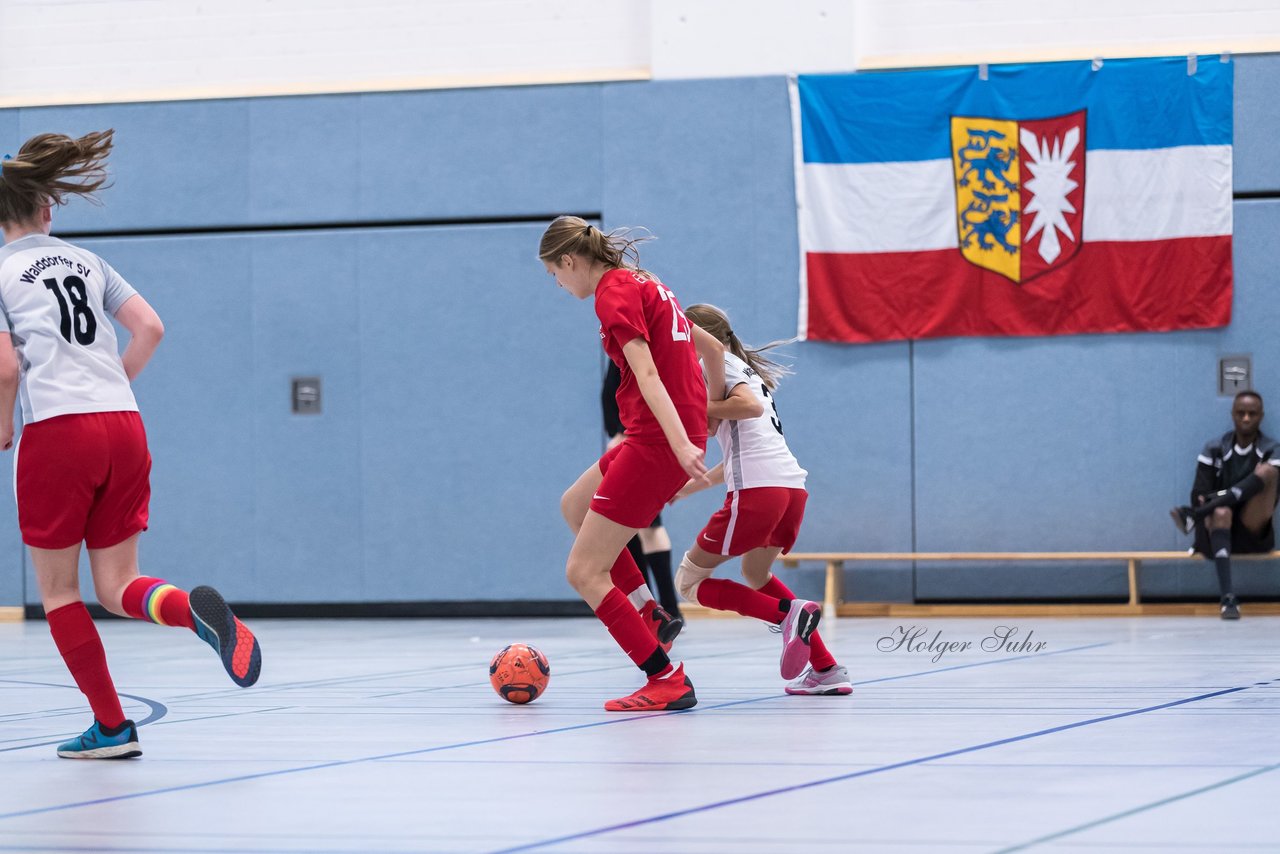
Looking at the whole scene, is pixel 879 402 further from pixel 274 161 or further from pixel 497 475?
pixel 274 161

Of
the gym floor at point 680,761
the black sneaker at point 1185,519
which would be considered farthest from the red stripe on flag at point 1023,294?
the gym floor at point 680,761

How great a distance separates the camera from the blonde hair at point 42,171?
14.4ft

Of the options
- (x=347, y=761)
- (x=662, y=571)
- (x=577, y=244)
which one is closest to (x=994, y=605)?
(x=662, y=571)

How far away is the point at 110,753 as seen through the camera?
4379 mm

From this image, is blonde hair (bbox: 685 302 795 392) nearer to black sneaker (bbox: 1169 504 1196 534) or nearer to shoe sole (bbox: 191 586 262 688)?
shoe sole (bbox: 191 586 262 688)

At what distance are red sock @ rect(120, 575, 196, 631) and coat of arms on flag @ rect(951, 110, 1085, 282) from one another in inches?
344

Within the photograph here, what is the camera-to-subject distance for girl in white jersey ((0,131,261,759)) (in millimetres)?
4246

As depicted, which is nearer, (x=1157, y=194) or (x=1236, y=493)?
(x=1236, y=493)

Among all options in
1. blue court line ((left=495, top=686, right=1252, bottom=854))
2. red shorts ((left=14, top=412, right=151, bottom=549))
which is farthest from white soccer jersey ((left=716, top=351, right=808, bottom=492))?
red shorts ((left=14, top=412, right=151, bottom=549))

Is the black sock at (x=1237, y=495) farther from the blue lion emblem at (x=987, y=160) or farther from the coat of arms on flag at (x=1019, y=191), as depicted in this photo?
the blue lion emblem at (x=987, y=160)

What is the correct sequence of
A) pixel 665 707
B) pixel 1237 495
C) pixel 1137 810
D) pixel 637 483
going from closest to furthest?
pixel 1137 810 → pixel 637 483 → pixel 665 707 → pixel 1237 495

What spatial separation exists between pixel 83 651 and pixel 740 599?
2435 mm

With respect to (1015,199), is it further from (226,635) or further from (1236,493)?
(226,635)

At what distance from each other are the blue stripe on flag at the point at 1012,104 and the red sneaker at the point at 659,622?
6922 mm
